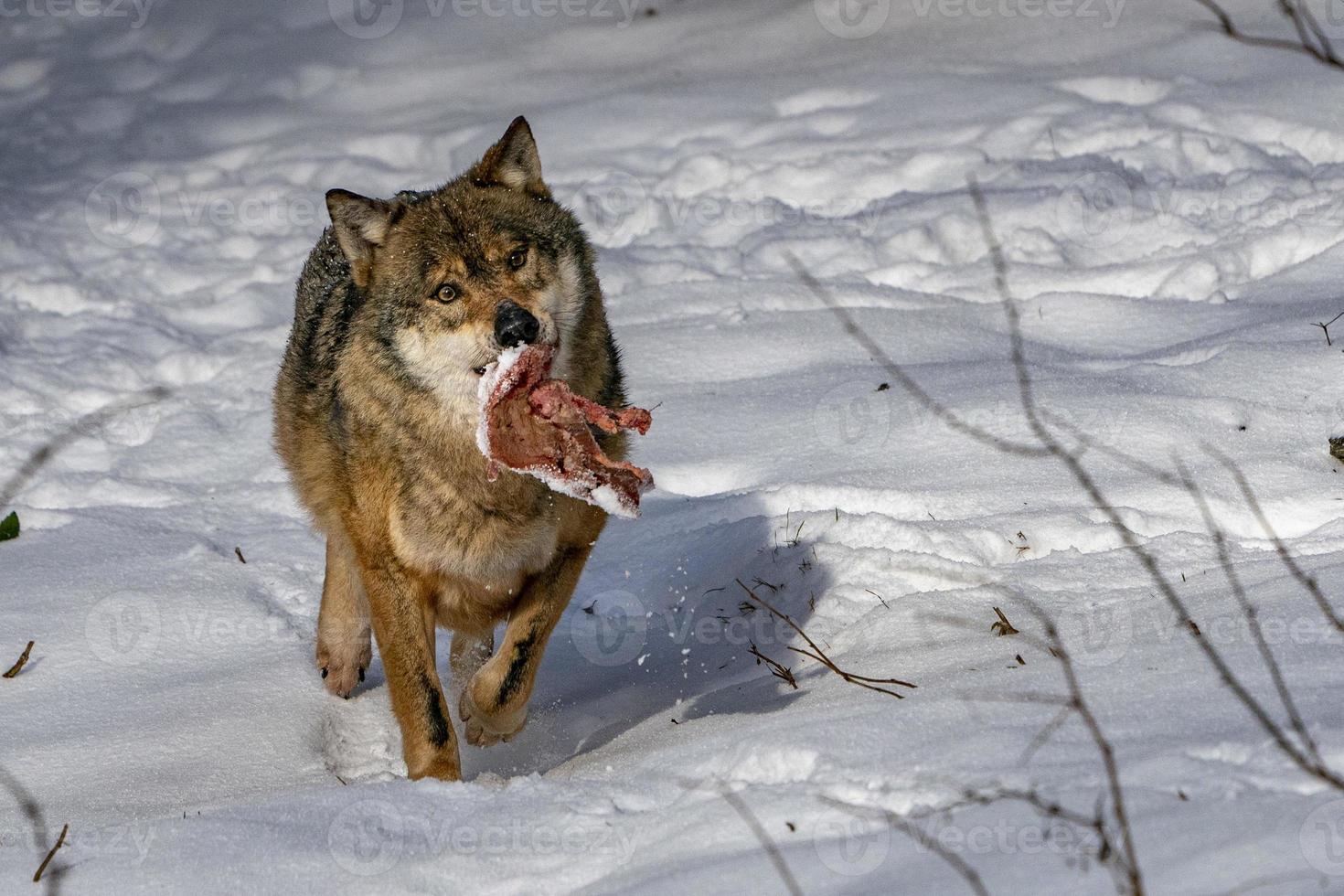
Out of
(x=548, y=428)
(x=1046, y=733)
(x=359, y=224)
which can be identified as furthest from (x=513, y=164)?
(x=1046, y=733)

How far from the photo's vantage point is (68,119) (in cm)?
1136

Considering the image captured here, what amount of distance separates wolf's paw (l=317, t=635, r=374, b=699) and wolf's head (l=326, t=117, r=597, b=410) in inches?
51.5

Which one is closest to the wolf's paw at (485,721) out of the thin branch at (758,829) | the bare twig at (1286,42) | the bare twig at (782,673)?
the bare twig at (782,673)

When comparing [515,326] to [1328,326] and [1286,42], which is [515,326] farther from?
[1328,326]

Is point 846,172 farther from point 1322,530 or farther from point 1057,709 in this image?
point 1057,709

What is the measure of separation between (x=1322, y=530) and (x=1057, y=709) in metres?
1.71

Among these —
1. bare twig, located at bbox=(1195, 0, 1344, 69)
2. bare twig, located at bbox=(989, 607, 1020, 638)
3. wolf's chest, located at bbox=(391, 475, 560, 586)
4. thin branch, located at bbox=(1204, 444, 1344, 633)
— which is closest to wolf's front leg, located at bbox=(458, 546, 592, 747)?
wolf's chest, located at bbox=(391, 475, 560, 586)

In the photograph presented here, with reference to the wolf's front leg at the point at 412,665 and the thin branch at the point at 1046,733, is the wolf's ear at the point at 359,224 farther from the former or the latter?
the thin branch at the point at 1046,733

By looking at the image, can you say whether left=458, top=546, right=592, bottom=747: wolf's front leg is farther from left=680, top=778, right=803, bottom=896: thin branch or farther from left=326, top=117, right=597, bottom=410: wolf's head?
left=680, top=778, right=803, bottom=896: thin branch

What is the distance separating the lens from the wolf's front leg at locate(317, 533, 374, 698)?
15.8 feet

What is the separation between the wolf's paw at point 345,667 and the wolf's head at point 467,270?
1.31 metres

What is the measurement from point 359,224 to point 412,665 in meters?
1.34

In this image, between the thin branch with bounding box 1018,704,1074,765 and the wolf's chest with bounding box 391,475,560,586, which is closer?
the thin branch with bounding box 1018,704,1074,765

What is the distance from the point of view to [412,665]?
4.08m
